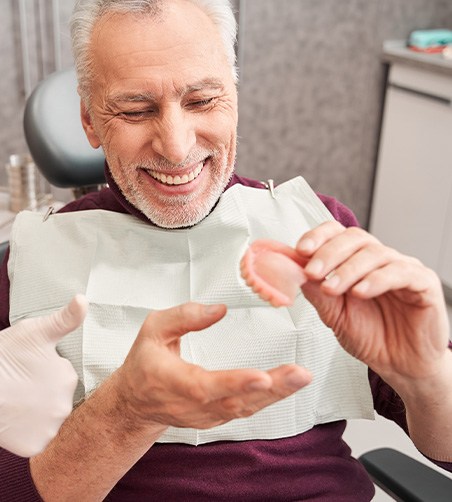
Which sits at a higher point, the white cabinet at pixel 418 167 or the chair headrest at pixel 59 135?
the chair headrest at pixel 59 135

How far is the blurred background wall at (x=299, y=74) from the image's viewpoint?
310 centimetres

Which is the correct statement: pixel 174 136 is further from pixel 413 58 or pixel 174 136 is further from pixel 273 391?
pixel 413 58

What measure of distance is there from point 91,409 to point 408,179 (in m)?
2.55

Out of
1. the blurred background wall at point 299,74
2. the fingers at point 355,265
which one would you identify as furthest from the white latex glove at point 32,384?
the blurred background wall at point 299,74

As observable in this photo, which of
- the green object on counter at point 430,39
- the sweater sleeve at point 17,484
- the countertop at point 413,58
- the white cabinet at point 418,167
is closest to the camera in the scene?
the sweater sleeve at point 17,484

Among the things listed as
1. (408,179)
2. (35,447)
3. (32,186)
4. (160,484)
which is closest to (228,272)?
(160,484)

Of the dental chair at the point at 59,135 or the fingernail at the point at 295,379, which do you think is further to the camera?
the dental chair at the point at 59,135

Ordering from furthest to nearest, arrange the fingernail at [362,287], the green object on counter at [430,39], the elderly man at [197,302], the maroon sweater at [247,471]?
the green object on counter at [430,39] < the maroon sweater at [247,471] < the elderly man at [197,302] < the fingernail at [362,287]

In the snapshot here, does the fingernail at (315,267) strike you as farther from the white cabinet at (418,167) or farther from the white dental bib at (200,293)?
the white cabinet at (418,167)

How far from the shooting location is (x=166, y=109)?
113 centimetres

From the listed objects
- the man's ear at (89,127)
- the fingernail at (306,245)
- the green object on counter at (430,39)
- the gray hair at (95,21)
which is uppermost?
the gray hair at (95,21)

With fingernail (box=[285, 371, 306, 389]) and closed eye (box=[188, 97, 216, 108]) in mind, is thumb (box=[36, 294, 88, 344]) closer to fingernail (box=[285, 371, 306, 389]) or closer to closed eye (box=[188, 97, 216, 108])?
fingernail (box=[285, 371, 306, 389])

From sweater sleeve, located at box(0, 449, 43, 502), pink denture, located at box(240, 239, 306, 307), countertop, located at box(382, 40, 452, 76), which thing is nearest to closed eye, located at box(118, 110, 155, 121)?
pink denture, located at box(240, 239, 306, 307)

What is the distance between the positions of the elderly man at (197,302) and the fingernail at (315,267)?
2.9 inches
